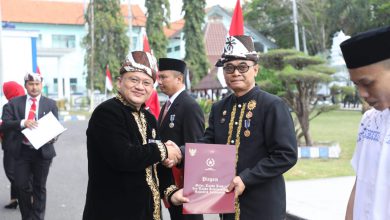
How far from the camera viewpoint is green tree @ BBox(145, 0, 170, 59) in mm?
37812

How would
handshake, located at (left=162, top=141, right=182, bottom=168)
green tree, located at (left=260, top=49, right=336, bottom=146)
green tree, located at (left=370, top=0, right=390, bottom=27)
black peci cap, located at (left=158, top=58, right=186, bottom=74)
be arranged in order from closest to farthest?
1. handshake, located at (left=162, top=141, right=182, bottom=168)
2. black peci cap, located at (left=158, top=58, right=186, bottom=74)
3. green tree, located at (left=260, top=49, right=336, bottom=146)
4. green tree, located at (left=370, top=0, right=390, bottom=27)

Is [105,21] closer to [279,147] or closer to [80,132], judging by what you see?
[80,132]

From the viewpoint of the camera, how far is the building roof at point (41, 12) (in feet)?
195

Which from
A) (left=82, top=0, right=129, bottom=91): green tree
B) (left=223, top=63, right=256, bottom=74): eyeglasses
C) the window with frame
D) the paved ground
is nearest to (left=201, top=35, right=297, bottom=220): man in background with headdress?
(left=223, top=63, right=256, bottom=74): eyeglasses

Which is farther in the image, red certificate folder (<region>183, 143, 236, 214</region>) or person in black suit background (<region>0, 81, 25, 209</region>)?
person in black suit background (<region>0, 81, 25, 209</region>)

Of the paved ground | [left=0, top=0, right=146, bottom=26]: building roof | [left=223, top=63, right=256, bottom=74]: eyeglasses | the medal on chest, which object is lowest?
the paved ground

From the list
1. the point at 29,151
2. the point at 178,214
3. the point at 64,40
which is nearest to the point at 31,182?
the point at 29,151

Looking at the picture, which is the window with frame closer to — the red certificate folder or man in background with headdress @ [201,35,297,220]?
man in background with headdress @ [201,35,297,220]

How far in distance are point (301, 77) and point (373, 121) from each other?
9670mm

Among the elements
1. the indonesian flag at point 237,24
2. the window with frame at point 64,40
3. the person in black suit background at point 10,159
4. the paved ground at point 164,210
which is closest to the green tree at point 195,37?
the window with frame at point 64,40

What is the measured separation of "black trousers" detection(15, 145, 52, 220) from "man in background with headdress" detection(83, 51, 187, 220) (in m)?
2.86

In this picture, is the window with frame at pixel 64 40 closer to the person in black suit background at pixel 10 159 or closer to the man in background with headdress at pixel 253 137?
the person in black suit background at pixel 10 159

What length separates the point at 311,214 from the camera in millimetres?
6164

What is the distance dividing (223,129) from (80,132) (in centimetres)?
1593
